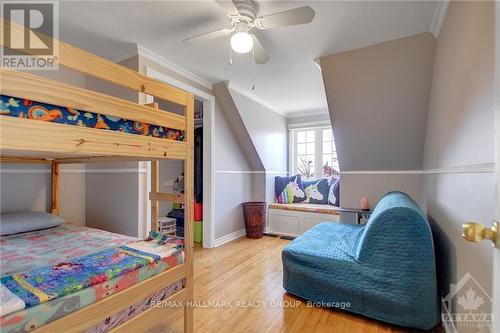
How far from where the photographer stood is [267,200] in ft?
13.5

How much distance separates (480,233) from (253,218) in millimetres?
3282

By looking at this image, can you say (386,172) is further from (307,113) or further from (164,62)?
(164,62)

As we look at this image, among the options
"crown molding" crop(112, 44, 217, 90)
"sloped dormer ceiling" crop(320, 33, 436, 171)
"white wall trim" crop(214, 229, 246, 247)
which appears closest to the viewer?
"sloped dormer ceiling" crop(320, 33, 436, 171)

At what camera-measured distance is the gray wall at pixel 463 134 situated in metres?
1.01

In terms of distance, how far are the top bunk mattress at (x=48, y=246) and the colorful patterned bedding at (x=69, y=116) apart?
82cm

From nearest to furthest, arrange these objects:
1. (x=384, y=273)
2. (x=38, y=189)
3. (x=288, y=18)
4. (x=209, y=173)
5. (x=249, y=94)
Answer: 1. (x=288, y=18)
2. (x=384, y=273)
3. (x=38, y=189)
4. (x=209, y=173)
5. (x=249, y=94)

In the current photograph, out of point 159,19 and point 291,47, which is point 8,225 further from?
point 291,47

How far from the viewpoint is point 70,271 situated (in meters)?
1.09

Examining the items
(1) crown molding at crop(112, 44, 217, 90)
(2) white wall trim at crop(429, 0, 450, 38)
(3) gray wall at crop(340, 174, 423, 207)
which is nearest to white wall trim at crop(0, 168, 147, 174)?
(1) crown molding at crop(112, 44, 217, 90)

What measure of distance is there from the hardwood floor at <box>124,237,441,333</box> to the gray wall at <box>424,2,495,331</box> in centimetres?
74

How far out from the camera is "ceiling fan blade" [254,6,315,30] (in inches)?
56.4

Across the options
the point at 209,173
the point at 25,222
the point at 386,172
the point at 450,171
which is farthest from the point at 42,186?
the point at 386,172

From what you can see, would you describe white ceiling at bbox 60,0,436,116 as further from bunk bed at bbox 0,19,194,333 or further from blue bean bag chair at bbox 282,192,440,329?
blue bean bag chair at bbox 282,192,440,329

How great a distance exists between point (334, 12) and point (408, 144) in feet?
5.94
